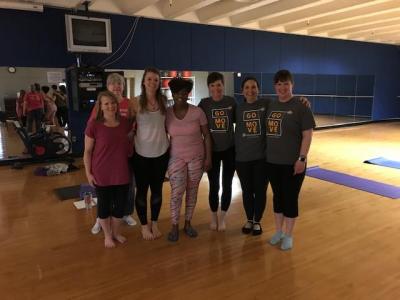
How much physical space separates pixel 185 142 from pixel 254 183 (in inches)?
28.8

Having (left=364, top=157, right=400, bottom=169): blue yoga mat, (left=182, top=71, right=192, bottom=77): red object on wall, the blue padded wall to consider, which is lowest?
(left=364, top=157, right=400, bottom=169): blue yoga mat

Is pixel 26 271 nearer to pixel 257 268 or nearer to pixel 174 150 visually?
pixel 174 150

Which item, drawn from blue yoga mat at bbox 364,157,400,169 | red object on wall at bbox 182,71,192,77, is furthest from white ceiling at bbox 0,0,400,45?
blue yoga mat at bbox 364,157,400,169

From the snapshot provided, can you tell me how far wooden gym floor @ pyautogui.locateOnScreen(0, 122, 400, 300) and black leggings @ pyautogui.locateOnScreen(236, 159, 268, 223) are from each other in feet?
0.99

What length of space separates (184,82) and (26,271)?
1942mm

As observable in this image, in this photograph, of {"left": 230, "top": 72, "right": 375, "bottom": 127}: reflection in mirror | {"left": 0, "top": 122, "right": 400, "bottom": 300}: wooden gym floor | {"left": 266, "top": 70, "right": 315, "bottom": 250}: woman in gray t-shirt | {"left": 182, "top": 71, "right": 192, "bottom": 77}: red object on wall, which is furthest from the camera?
{"left": 230, "top": 72, "right": 375, "bottom": 127}: reflection in mirror

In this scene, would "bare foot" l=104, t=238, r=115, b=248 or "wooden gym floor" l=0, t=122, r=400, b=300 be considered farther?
"bare foot" l=104, t=238, r=115, b=248

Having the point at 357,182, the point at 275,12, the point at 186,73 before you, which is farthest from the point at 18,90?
the point at 357,182

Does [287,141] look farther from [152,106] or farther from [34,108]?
[34,108]

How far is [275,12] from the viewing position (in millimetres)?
6215

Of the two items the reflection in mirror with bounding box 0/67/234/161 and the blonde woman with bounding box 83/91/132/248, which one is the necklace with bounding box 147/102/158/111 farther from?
the reflection in mirror with bounding box 0/67/234/161

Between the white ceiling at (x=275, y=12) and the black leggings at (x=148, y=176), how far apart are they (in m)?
3.58

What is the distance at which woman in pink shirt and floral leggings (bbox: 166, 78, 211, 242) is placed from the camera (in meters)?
2.76

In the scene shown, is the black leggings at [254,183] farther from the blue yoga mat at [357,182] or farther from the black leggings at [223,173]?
the blue yoga mat at [357,182]
